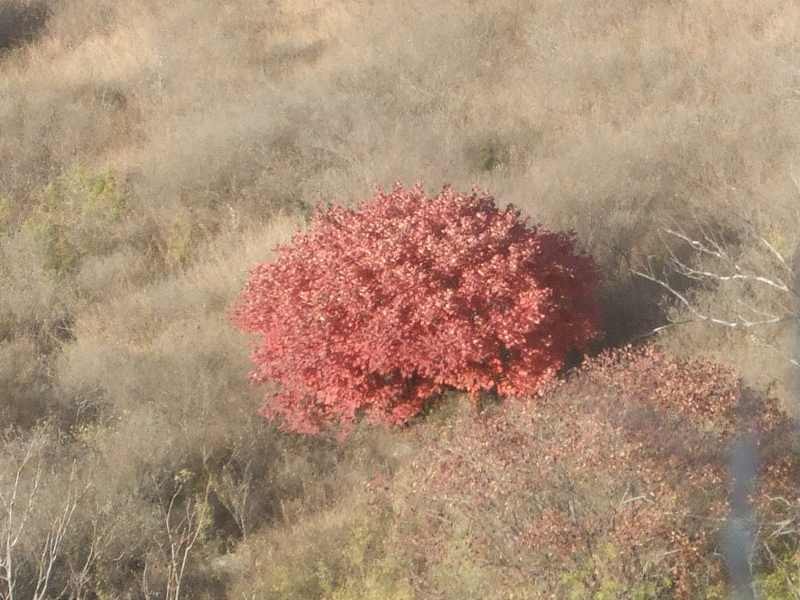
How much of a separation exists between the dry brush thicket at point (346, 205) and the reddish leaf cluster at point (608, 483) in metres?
0.03

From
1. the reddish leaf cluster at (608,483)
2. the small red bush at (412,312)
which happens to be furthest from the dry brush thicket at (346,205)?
the small red bush at (412,312)

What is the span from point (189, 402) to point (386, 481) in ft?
7.55

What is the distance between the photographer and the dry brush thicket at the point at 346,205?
7.22m

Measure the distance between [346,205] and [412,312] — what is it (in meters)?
5.84

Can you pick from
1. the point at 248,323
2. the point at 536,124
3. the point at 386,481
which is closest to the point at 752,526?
the point at 386,481

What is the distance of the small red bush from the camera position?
30.0ft

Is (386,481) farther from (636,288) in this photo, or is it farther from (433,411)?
(636,288)

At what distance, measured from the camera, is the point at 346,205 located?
14.8m

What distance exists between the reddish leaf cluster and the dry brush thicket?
0.03 m

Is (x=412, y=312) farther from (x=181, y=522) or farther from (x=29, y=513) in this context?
(x=29, y=513)

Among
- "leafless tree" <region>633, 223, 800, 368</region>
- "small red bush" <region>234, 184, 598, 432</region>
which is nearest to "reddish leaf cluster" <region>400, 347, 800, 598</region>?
"small red bush" <region>234, 184, 598, 432</region>

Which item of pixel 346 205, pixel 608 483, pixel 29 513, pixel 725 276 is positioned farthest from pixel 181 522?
pixel 346 205

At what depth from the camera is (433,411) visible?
399 inches

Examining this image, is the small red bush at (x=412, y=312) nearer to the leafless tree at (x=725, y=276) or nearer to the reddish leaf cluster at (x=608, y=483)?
the reddish leaf cluster at (x=608, y=483)
